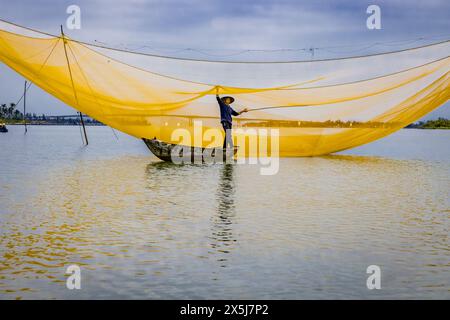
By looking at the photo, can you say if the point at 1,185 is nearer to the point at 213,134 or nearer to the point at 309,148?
the point at 213,134

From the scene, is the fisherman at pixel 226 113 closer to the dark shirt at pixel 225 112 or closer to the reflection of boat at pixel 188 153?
the dark shirt at pixel 225 112

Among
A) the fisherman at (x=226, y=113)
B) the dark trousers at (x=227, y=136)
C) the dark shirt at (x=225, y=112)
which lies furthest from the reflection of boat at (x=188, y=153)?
the dark shirt at (x=225, y=112)

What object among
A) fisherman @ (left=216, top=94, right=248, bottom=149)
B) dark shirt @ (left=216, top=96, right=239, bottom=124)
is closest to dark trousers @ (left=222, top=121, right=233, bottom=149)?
fisherman @ (left=216, top=94, right=248, bottom=149)

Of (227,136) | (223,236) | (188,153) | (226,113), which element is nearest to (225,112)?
(226,113)

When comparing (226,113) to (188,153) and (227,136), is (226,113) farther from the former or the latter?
(188,153)

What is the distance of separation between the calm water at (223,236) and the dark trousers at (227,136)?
3.17 metres

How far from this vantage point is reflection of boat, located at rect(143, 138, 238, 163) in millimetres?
18578

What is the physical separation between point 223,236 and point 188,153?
10.7 meters

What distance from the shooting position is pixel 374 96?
16.7 m

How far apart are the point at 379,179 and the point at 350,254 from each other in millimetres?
8685

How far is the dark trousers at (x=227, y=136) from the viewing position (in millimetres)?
18266
